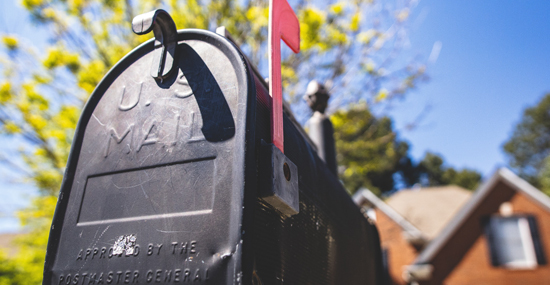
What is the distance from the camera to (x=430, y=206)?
61.2 ft

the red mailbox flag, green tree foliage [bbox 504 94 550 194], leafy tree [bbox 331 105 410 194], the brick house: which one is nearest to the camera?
the red mailbox flag

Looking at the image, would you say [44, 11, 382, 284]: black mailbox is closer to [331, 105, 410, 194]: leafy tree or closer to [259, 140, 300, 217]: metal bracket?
[259, 140, 300, 217]: metal bracket

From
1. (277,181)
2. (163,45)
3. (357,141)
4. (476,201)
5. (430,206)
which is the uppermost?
(430,206)

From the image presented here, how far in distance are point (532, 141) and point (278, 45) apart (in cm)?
5517

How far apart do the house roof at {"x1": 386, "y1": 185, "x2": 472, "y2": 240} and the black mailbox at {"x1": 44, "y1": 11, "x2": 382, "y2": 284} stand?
657 inches

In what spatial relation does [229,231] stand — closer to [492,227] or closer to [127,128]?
[127,128]

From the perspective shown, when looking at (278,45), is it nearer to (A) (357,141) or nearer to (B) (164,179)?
(B) (164,179)

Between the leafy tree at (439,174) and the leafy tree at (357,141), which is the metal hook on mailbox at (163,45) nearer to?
the leafy tree at (357,141)

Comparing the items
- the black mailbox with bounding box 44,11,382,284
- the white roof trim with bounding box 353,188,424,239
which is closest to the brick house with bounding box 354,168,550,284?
the white roof trim with bounding box 353,188,424,239

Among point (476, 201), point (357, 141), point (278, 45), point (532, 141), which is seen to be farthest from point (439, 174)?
point (278, 45)

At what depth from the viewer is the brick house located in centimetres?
1099

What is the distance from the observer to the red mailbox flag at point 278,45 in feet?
4.44

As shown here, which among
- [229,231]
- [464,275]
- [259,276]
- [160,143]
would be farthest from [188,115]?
[464,275]

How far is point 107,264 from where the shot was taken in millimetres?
1190
